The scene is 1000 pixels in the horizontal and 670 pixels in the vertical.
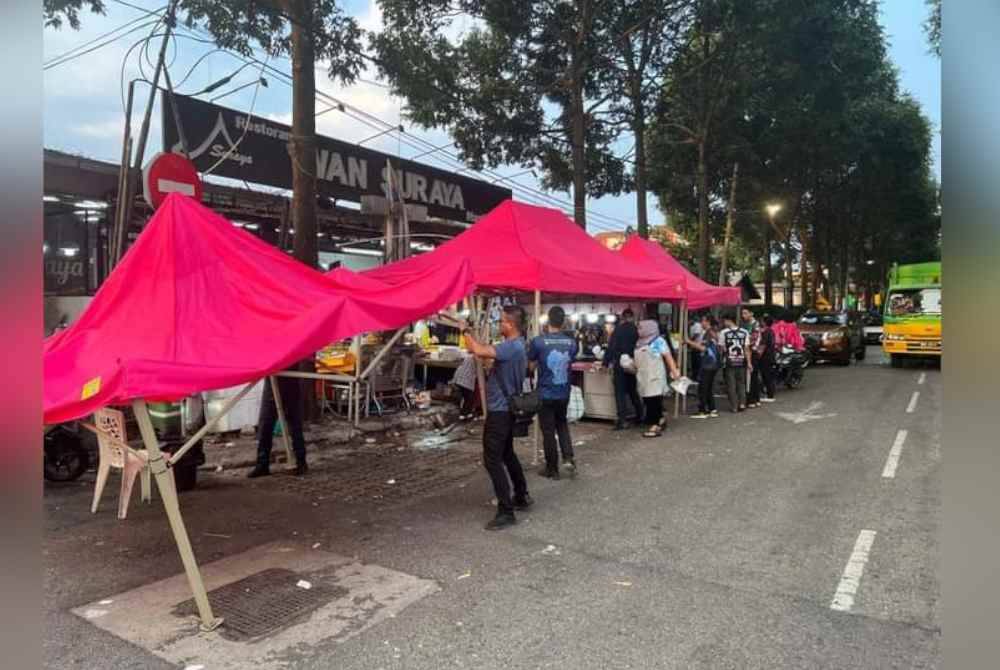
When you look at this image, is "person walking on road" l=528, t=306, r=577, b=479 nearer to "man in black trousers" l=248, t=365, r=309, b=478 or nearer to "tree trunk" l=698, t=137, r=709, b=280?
"man in black trousers" l=248, t=365, r=309, b=478

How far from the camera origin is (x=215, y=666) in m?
3.45

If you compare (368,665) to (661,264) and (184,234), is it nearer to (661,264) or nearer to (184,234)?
(184,234)

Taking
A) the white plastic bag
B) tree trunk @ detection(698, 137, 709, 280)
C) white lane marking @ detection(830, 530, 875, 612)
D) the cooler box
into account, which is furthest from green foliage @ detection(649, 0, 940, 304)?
the cooler box

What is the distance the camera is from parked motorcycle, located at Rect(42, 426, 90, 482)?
23.2ft

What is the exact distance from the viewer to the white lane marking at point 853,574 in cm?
415

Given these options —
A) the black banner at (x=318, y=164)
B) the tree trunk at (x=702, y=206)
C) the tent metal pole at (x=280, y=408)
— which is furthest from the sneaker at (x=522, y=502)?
the tree trunk at (x=702, y=206)

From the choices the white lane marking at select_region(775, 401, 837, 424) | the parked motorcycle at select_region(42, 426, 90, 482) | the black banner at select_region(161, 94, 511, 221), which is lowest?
the white lane marking at select_region(775, 401, 837, 424)

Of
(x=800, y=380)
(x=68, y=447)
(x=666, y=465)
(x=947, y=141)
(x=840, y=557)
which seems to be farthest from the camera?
(x=800, y=380)

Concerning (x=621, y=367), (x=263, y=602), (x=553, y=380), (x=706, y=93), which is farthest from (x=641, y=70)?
(x=263, y=602)

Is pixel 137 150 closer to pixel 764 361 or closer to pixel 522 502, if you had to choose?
pixel 522 502

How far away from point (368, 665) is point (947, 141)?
347 cm

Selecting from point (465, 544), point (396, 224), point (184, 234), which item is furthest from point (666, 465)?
point (396, 224)

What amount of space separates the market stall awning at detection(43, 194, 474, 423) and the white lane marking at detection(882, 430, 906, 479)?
18.9 ft

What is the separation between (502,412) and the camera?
574cm
